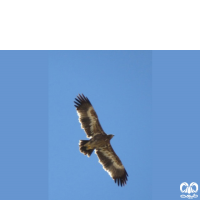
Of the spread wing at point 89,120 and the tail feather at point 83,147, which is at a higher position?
the spread wing at point 89,120

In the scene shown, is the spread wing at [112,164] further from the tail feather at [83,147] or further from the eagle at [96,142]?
the tail feather at [83,147]

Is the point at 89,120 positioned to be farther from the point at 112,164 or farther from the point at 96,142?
the point at 112,164

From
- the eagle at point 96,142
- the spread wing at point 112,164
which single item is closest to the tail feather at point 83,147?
the eagle at point 96,142

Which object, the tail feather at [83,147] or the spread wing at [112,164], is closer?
the tail feather at [83,147]

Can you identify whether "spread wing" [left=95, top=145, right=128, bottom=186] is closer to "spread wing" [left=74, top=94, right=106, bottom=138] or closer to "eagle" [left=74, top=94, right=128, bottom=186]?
"eagle" [left=74, top=94, right=128, bottom=186]

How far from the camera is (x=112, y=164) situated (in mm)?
10703

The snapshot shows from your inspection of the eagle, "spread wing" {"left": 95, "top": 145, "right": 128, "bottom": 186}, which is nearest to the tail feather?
the eagle

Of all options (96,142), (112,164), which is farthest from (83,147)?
(112,164)

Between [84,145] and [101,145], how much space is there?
2.38 feet

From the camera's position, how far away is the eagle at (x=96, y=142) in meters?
9.91

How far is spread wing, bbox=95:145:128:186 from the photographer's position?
1058 centimetres
